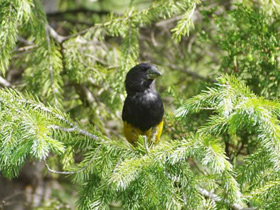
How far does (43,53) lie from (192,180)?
2183mm

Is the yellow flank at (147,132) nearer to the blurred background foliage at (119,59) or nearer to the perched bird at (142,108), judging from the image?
the perched bird at (142,108)

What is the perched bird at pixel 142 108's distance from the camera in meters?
4.22

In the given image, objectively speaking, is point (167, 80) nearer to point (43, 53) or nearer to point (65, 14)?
point (65, 14)

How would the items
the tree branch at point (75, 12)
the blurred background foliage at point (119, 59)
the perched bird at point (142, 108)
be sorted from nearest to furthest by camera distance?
the blurred background foliage at point (119, 59)
the perched bird at point (142, 108)
the tree branch at point (75, 12)

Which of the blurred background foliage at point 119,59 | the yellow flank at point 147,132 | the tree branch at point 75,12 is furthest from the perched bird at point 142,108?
the tree branch at point 75,12

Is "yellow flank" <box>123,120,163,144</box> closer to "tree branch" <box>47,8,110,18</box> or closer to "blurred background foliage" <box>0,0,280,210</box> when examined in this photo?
"blurred background foliage" <box>0,0,280,210</box>

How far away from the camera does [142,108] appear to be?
14.0 ft

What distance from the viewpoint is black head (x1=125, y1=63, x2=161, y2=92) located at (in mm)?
4223

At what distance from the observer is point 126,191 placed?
2516 millimetres

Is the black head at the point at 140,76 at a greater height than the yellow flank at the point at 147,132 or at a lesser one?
greater

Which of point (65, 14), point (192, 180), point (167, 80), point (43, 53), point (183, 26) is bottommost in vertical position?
point (167, 80)

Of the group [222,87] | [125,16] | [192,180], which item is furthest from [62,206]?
[222,87]

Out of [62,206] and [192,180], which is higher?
[192,180]

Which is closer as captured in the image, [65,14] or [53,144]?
[53,144]
